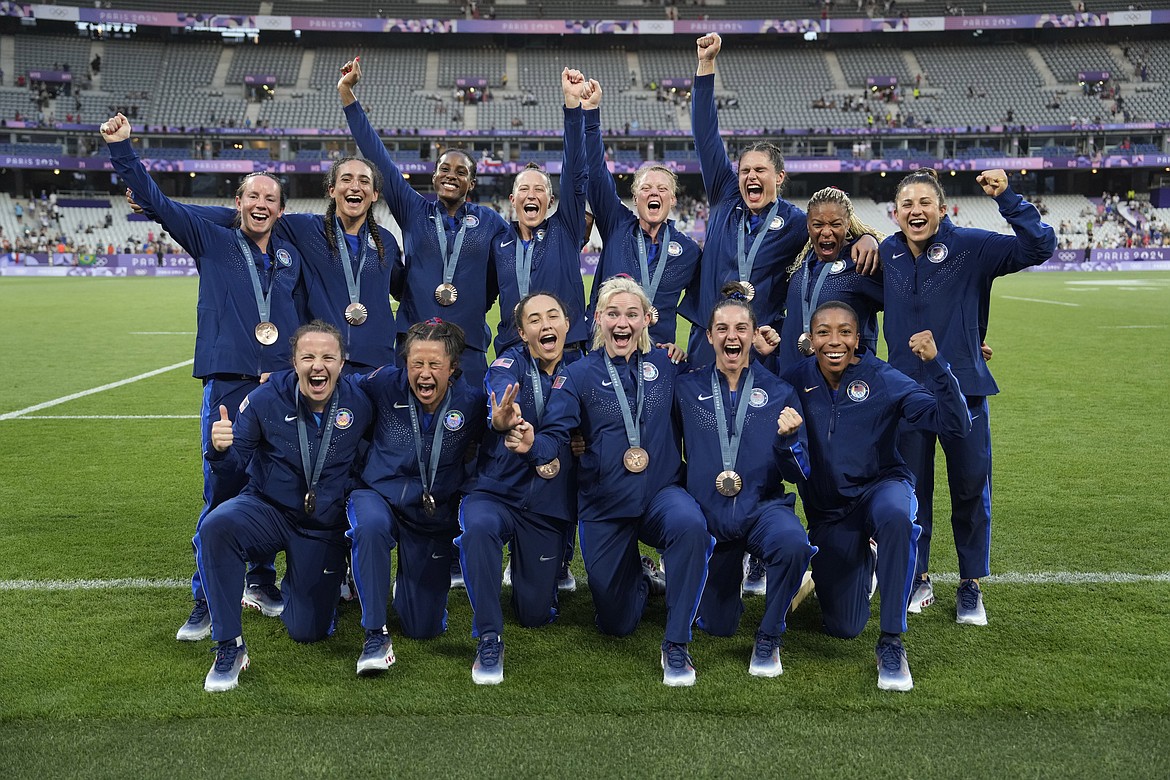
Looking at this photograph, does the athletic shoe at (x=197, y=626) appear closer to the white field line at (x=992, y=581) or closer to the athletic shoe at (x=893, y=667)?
the white field line at (x=992, y=581)

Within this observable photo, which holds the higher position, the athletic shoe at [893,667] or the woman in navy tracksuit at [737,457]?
the woman in navy tracksuit at [737,457]

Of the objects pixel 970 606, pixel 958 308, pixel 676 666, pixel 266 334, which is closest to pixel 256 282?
pixel 266 334

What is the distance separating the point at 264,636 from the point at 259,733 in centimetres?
93

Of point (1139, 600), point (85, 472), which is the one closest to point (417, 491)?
point (1139, 600)

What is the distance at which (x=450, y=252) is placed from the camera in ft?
15.5

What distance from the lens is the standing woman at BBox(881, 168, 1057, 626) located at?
4118 millimetres

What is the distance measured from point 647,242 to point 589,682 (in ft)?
6.83

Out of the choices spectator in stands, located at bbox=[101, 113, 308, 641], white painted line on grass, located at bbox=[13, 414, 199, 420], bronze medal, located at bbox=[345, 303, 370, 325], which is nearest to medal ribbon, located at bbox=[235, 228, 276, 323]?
spectator in stands, located at bbox=[101, 113, 308, 641]

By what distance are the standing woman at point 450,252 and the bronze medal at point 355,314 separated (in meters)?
0.34

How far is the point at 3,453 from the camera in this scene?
7.37 meters

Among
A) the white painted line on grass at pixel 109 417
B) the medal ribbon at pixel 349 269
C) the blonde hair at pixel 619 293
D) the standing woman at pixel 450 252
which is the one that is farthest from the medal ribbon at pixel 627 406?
the white painted line on grass at pixel 109 417

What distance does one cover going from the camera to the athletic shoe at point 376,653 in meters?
3.56

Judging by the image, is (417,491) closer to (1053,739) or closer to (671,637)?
(671,637)

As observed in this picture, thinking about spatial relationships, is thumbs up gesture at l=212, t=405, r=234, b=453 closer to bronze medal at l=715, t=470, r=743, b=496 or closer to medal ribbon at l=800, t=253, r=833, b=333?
bronze medal at l=715, t=470, r=743, b=496
